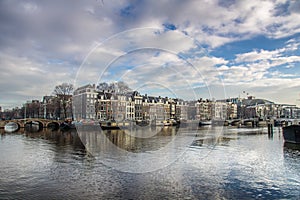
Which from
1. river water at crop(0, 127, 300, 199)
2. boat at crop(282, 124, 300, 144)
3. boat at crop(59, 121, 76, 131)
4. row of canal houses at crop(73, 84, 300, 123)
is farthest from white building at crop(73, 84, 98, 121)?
boat at crop(282, 124, 300, 144)

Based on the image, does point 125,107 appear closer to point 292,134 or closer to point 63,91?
point 292,134

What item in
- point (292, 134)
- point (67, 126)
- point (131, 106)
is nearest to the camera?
point (292, 134)

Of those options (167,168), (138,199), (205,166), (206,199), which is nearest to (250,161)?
(205,166)

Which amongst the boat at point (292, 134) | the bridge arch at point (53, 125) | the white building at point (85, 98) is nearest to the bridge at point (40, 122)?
the bridge arch at point (53, 125)

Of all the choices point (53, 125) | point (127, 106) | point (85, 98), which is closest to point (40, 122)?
point (53, 125)

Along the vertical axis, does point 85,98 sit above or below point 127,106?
above

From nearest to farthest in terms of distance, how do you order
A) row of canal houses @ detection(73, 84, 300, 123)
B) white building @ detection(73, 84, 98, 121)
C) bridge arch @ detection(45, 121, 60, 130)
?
row of canal houses @ detection(73, 84, 300, 123)
white building @ detection(73, 84, 98, 121)
bridge arch @ detection(45, 121, 60, 130)

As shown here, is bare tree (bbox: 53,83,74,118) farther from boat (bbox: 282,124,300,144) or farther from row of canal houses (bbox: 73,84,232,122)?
boat (bbox: 282,124,300,144)

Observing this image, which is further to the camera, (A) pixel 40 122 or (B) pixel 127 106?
(A) pixel 40 122

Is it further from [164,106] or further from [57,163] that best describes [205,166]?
[164,106]

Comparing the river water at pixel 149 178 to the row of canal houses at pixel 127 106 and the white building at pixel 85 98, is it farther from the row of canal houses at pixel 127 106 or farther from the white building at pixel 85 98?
the white building at pixel 85 98

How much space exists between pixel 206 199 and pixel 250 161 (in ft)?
27.5

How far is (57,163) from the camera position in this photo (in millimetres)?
15094

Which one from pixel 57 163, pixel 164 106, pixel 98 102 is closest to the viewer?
pixel 57 163
